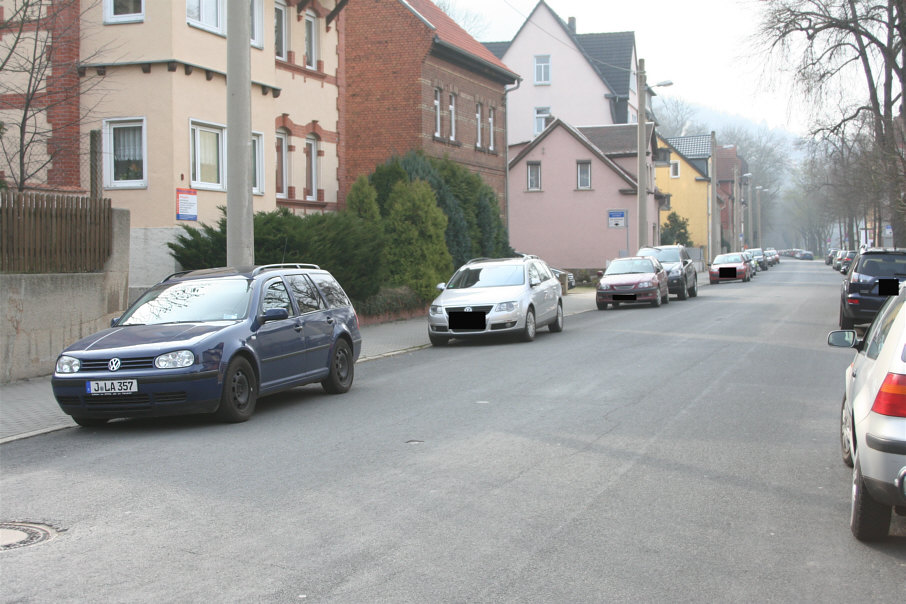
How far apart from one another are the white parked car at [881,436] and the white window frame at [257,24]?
1919cm

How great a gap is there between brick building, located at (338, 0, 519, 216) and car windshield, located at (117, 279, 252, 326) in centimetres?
2228

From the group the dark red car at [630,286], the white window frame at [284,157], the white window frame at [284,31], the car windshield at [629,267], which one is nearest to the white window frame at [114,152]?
the white window frame at [284,157]

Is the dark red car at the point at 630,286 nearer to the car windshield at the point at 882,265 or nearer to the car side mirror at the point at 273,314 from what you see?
the car windshield at the point at 882,265

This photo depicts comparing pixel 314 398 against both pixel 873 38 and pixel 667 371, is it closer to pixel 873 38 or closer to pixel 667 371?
pixel 667 371

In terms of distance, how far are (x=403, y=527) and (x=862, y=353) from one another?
335cm

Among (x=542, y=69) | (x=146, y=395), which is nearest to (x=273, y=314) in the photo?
(x=146, y=395)

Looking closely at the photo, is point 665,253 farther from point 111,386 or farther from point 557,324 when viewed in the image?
point 111,386

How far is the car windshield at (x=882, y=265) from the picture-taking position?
20141 millimetres

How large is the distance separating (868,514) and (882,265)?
1612 centimetres

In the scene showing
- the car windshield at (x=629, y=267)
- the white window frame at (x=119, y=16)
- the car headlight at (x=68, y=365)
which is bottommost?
the car headlight at (x=68, y=365)

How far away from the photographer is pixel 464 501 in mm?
6664

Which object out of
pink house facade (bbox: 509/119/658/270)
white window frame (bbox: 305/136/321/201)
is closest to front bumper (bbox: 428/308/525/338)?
white window frame (bbox: 305/136/321/201)

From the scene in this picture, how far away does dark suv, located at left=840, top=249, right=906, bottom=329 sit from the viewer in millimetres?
19875

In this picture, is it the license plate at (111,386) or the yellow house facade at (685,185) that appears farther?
the yellow house facade at (685,185)
